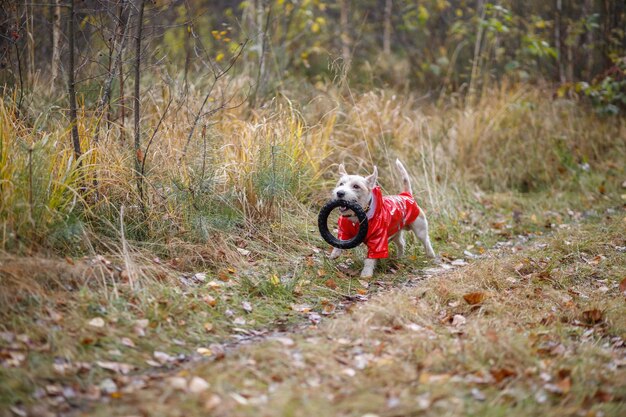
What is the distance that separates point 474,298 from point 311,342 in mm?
1586

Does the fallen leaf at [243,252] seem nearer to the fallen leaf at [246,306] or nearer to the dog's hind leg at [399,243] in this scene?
the fallen leaf at [246,306]

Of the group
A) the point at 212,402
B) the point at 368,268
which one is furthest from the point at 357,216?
the point at 212,402

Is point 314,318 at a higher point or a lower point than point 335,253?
lower

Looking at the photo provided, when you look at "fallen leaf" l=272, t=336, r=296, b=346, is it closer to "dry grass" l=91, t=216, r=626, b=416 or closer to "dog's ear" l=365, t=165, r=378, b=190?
"dry grass" l=91, t=216, r=626, b=416

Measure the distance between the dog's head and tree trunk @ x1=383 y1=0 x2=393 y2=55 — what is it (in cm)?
942

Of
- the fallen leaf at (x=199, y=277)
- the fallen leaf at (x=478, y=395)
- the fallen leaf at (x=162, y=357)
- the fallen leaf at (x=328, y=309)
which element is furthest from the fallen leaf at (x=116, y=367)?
the fallen leaf at (x=478, y=395)

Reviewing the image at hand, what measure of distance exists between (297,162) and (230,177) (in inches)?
35.8

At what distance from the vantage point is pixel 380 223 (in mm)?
5742

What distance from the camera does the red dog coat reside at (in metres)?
5.74

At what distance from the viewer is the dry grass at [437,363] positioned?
324 cm

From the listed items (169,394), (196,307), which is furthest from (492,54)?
(169,394)

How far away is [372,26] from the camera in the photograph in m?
16.3

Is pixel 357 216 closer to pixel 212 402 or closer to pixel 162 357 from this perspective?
pixel 162 357

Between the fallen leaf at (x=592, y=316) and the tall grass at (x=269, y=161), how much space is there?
2768 millimetres
